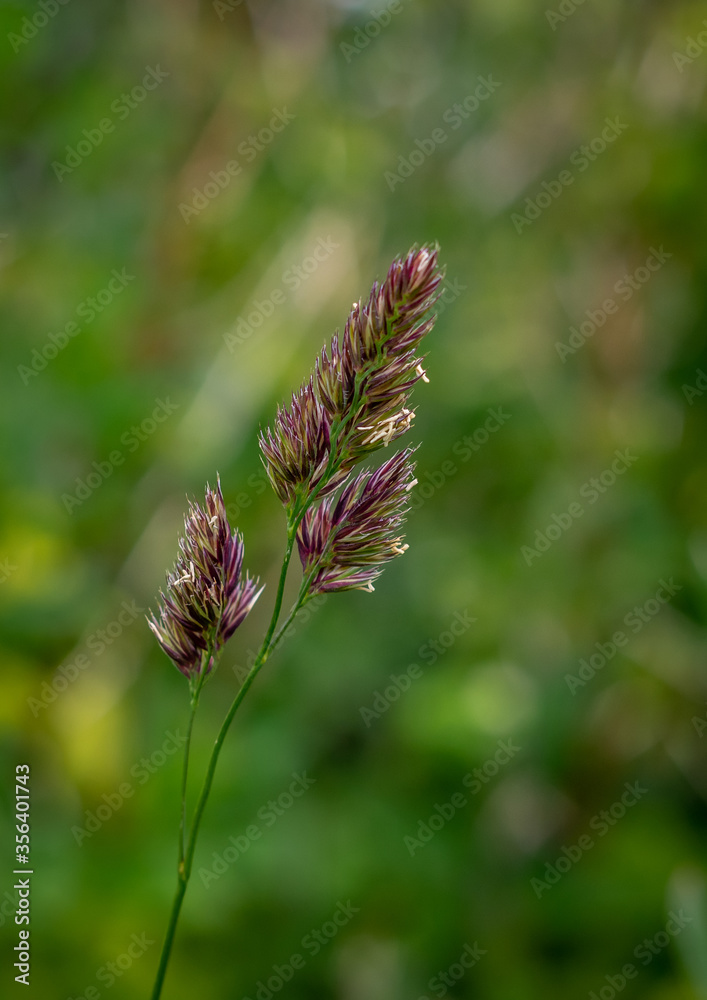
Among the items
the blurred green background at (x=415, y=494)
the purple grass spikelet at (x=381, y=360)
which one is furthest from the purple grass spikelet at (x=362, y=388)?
the blurred green background at (x=415, y=494)

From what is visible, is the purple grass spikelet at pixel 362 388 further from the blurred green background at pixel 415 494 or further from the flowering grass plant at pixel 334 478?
the blurred green background at pixel 415 494

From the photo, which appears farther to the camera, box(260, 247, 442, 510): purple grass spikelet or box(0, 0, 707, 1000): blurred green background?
box(0, 0, 707, 1000): blurred green background

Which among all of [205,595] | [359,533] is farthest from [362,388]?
[205,595]

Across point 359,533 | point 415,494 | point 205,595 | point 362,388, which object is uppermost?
point 415,494

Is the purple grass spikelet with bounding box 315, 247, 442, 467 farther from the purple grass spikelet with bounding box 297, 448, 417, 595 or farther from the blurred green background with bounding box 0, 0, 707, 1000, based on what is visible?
the blurred green background with bounding box 0, 0, 707, 1000

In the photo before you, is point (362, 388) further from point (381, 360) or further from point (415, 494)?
point (415, 494)

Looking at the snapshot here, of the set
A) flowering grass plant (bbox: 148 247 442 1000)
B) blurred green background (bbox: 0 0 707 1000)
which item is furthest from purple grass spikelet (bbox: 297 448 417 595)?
blurred green background (bbox: 0 0 707 1000)
